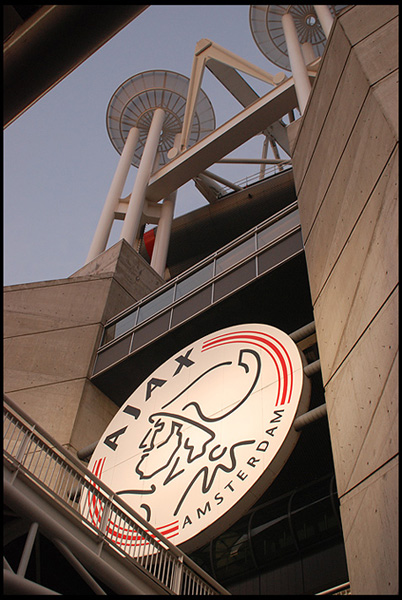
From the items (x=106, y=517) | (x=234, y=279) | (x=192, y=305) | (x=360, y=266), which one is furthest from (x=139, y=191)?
(x=106, y=517)

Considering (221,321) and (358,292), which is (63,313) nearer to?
(221,321)

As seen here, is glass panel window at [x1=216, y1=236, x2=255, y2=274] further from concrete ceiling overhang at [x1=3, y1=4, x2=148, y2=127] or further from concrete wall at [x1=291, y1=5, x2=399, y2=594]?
concrete ceiling overhang at [x1=3, y1=4, x2=148, y2=127]

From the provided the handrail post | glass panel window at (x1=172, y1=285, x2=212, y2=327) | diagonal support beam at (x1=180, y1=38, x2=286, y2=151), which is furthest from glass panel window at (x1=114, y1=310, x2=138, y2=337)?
diagonal support beam at (x1=180, y1=38, x2=286, y2=151)

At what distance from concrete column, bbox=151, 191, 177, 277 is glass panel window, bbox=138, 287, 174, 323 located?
10.1m

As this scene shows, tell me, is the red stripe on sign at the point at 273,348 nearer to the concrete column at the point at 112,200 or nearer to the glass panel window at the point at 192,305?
the glass panel window at the point at 192,305

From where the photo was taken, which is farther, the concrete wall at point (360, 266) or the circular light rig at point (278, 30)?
the circular light rig at point (278, 30)

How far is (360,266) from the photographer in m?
9.55

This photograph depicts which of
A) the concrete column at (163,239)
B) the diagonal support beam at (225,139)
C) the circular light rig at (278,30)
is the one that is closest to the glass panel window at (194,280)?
the concrete column at (163,239)

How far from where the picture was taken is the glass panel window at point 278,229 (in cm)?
1633

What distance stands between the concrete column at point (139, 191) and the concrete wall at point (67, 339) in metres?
3.49

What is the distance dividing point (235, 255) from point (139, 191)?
1497cm

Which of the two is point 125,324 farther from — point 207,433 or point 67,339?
point 207,433

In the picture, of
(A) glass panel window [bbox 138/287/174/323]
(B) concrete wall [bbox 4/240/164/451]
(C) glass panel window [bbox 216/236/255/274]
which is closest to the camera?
(C) glass panel window [bbox 216/236/255/274]

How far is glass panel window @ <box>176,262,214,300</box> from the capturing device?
60.9 feet
